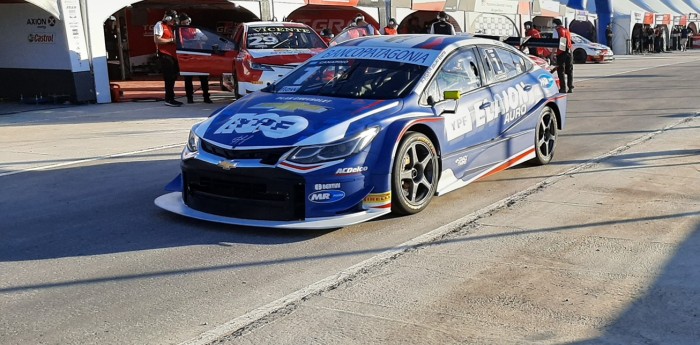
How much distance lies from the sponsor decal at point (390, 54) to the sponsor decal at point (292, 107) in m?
1.09

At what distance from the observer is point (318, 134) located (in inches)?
→ 229

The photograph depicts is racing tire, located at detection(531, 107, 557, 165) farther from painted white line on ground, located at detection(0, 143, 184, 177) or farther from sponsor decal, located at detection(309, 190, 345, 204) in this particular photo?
painted white line on ground, located at detection(0, 143, 184, 177)

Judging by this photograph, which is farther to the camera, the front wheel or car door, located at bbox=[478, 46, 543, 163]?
the front wheel

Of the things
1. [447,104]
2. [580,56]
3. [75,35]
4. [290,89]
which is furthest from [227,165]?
[580,56]

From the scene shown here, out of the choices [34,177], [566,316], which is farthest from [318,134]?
[34,177]

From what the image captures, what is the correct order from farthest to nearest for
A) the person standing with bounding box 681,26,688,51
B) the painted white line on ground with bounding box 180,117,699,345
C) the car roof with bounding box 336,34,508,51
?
the person standing with bounding box 681,26,688,51
the car roof with bounding box 336,34,508,51
the painted white line on ground with bounding box 180,117,699,345

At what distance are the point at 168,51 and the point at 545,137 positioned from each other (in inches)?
375

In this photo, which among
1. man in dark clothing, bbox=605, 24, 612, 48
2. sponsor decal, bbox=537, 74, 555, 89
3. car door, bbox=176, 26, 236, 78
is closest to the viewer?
sponsor decal, bbox=537, 74, 555, 89

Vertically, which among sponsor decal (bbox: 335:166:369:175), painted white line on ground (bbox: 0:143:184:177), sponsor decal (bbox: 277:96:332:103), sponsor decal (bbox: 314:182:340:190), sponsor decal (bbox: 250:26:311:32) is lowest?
painted white line on ground (bbox: 0:143:184:177)

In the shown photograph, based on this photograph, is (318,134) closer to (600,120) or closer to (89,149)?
(89,149)

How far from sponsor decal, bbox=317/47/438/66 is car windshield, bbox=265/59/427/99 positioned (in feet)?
0.23

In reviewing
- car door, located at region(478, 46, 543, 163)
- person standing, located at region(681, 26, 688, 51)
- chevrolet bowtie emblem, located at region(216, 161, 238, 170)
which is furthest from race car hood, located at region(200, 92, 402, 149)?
person standing, located at region(681, 26, 688, 51)

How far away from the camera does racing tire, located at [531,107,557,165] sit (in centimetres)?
844

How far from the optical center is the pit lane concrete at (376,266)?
4090 millimetres
